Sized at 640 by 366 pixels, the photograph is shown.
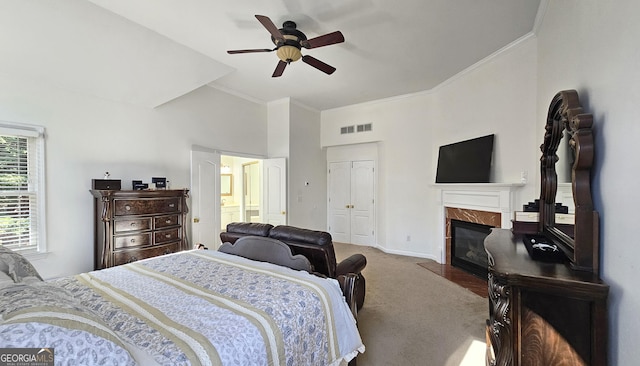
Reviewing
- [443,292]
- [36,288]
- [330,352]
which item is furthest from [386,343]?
[36,288]

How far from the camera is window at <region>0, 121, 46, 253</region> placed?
9.07 feet

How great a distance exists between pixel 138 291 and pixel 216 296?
1.64ft

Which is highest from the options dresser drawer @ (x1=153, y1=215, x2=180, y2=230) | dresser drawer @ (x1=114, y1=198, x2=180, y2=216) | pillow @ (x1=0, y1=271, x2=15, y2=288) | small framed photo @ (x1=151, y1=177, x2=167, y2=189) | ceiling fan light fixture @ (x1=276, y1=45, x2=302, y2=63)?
ceiling fan light fixture @ (x1=276, y1=45, x2=302, y2=63)

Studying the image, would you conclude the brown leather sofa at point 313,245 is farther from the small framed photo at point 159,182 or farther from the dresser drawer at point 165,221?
the small framed photo at point 159,182

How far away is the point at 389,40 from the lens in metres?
3.32

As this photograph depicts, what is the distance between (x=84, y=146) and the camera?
3281 millimetres

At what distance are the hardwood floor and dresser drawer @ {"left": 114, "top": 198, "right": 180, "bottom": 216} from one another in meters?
4.06

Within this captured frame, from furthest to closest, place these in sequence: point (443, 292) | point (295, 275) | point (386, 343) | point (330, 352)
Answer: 1. point (443, 292)
2. point (386, 343)
3. point (295, 275)
4. point (330, 352)

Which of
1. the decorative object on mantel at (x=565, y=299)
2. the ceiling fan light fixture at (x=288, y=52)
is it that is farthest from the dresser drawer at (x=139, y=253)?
the decorative object on mantel at (x=565, y=299)

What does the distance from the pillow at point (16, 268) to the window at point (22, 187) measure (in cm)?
179

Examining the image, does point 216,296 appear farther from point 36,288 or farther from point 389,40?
point 389,40

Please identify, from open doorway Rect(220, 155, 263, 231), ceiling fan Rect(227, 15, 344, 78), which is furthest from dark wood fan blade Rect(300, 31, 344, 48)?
open doorway Rect(220, 155, 263, 231)

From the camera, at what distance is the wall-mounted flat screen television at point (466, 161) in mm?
3883

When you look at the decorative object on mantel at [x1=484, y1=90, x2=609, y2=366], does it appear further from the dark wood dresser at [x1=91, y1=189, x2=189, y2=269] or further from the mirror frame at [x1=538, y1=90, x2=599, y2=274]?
the dark wood dresser at [x1=91, y1=189, x2=189, y2=269]
